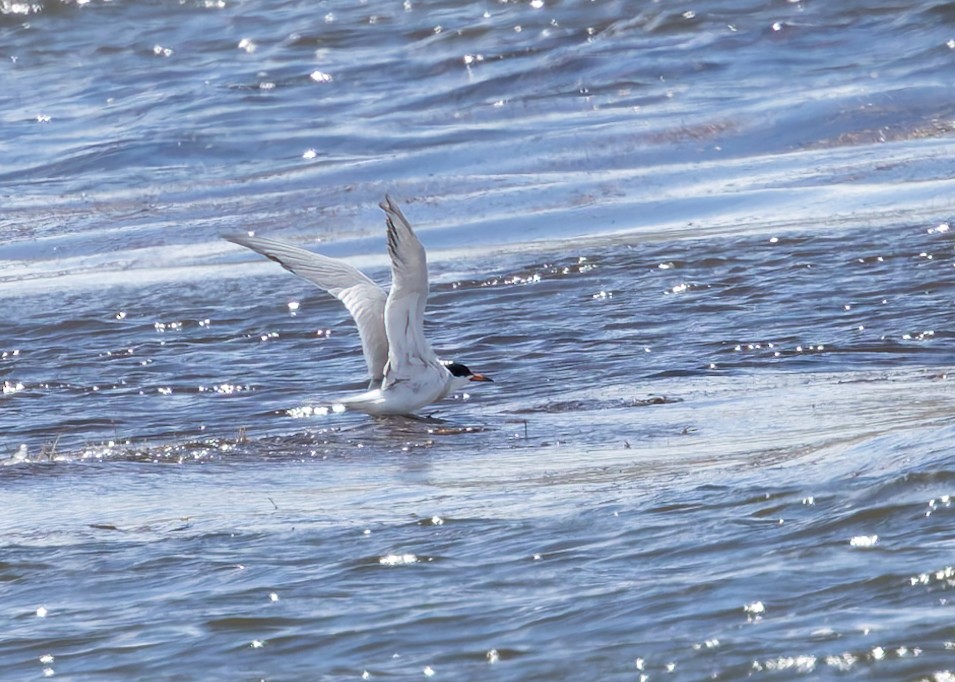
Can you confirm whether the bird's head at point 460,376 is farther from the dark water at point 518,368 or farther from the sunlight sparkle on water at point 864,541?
the sunlight sparkle on water at point 864,541

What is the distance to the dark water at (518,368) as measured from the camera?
14.1ft

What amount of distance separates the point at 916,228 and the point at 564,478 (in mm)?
5115

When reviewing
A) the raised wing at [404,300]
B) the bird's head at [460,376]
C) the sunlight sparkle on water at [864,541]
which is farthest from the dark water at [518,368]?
the raised wing at [404,300]

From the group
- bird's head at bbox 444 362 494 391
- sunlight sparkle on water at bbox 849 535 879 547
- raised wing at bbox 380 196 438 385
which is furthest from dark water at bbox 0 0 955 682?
raised wing at bbox 380 196 438 385

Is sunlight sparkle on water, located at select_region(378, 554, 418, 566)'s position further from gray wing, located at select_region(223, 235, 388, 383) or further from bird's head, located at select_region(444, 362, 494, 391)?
gray wing, located at select_region(223, 235, 388, 383)

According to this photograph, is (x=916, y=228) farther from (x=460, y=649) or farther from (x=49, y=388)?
(x=460, y=649)

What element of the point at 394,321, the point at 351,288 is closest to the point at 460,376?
the point at 394,321

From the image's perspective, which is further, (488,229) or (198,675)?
(488,229)

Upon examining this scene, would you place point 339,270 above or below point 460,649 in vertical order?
above

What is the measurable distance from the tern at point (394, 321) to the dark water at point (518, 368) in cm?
16

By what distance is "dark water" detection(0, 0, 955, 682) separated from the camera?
429 centimetres

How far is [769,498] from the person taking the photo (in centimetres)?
494

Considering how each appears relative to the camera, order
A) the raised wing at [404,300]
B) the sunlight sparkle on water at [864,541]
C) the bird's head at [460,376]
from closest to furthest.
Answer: the sunlight sparkle on water at [864,541] → the raised wing at [404,300] → the bird's head at [460,376]

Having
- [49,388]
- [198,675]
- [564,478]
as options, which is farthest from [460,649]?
[49,388]
